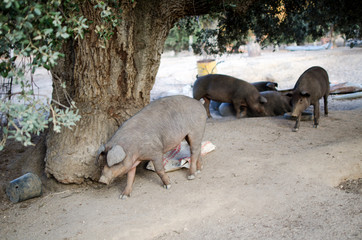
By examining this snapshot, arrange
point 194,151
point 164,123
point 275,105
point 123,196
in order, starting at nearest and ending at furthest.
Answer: point 123,196 < point 164,123 < point 194,151 < point 275,105

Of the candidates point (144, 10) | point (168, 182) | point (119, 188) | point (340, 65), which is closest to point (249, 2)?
point (144, 10)

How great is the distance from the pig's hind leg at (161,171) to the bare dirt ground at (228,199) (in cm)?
11

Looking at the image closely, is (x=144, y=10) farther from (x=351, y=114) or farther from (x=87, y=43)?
(x=351, y=114)

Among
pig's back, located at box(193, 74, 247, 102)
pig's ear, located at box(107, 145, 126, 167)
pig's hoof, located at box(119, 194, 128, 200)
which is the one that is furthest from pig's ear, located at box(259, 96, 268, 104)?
pig's ear, located at box(107, 145, 126, 167)

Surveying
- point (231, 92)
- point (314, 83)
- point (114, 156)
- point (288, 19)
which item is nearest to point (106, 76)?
point (114, 156)

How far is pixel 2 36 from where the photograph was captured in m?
2.62

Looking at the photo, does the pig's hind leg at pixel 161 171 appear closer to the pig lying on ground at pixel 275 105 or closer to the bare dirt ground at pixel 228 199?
the bare dirt ground at pixel 228 199

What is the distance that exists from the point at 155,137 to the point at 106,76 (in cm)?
133

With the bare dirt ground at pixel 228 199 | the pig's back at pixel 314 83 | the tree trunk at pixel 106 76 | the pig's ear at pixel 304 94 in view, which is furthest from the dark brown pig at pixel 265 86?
the tree trunk at pixel 106 76

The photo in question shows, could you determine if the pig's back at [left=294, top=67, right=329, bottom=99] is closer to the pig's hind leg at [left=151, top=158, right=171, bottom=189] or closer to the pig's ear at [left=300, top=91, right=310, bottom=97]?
the pig's ear at [left=300, top=91, right=310, bottom=97]

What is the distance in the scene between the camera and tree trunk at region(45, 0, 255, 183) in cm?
511

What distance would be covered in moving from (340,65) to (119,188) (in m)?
15.1

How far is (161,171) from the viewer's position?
4.77 m

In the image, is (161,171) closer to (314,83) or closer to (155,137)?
(155,137)
